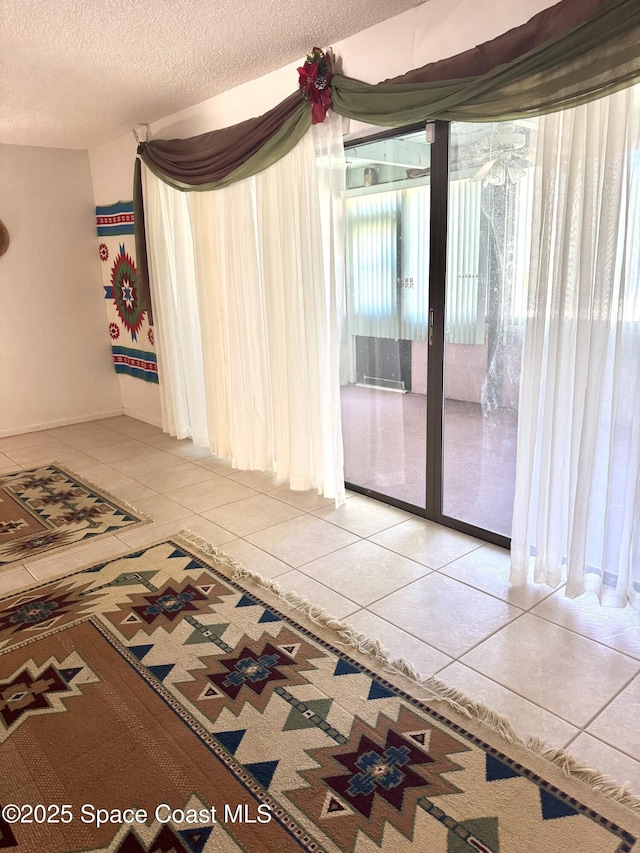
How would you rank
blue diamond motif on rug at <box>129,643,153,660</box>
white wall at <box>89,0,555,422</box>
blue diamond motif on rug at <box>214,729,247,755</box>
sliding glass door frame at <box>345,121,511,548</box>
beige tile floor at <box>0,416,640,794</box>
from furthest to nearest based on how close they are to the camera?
sliding glass door frame at <box>345,121,511,548</box>
white wall at <box>89,0,555,422</box>
blue diamond motif on rug at <box>129,643,153,660</box>
beige tile floor at <box>0,416,640,794</box>
blue diamond motif on rug at <box>214,729,247,755</box>

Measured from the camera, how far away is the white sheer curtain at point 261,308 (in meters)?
3.28

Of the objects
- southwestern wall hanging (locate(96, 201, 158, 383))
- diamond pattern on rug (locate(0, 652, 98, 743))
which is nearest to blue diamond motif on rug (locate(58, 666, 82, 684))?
diamond pattern on rug (locate(0, 652, 98, 743))

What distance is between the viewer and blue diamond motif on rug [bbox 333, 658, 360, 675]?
2072mm

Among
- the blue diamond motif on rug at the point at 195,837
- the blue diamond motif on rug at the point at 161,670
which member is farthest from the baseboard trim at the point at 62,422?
the blue diamond motif on rug at the point at 195,837

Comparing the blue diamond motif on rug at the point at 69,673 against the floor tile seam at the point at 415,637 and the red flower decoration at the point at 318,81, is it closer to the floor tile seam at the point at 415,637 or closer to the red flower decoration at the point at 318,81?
the floor tile seam at the point at 415,637

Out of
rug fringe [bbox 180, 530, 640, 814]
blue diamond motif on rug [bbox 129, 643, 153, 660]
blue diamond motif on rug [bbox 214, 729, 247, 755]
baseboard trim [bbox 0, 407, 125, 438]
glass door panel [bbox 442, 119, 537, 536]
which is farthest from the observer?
baseboard trim [bbox 0, 407, 125, 438]

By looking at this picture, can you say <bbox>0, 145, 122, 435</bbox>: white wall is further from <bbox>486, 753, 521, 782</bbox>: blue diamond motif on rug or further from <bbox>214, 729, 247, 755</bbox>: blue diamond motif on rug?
<bbox>486, 753, 521, 782</bbox>: blue diamond motif on rug

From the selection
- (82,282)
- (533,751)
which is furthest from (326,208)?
(82,282)

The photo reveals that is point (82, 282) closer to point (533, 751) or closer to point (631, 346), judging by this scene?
point (631, 346)

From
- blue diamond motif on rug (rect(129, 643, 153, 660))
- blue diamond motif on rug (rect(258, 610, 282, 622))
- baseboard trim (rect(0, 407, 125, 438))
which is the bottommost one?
blue diamond motif on rug (rect(129, 643, 153, 660))

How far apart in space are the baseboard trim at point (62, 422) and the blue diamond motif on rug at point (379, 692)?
4255 mm

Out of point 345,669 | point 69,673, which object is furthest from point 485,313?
point 69,673

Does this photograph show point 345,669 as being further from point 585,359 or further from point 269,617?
point 585,359

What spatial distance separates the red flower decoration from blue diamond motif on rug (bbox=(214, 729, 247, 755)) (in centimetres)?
272
